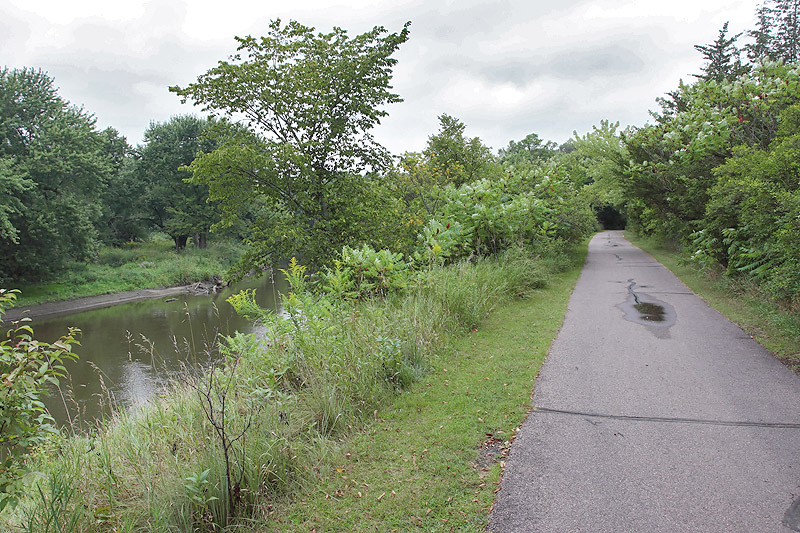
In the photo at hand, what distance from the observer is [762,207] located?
6934 mm

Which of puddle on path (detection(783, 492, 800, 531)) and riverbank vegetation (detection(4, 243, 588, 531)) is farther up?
riverbank vegetation (detection(4, 243, 588, 531))

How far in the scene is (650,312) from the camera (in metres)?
9.32

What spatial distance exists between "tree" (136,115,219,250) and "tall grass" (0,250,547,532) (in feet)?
118

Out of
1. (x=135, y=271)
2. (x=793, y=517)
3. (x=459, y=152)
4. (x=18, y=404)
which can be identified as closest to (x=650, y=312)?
(x=793, y=517)

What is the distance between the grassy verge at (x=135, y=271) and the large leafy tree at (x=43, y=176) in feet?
3.75

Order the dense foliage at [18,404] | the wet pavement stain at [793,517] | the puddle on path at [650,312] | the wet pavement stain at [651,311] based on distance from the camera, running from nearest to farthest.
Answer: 1. the dense foliage at [18,404]
2. the wet pavement stain at [793,517]
3. the puddle on path at [650,312]
4. the wet pavement stain at [651,311]

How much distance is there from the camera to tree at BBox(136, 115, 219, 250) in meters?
39.2

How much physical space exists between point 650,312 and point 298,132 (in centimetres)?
1001

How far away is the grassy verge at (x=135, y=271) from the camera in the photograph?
86.6 feet

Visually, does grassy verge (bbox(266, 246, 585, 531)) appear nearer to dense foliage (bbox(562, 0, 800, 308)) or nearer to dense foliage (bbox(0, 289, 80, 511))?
dense foliage (bbox(0, 289, 80, 511))

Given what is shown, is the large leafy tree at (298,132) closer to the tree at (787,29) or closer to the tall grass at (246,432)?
the tall grass at (246,432)

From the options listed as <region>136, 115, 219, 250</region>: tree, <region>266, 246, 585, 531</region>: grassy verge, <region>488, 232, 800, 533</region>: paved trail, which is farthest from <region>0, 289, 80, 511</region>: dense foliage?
<region>136, 115, 219, 250</region>: tree

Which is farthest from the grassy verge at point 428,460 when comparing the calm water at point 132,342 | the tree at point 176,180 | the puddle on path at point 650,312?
the tree at point 176,180

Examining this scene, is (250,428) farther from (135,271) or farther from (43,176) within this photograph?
(135,271)
